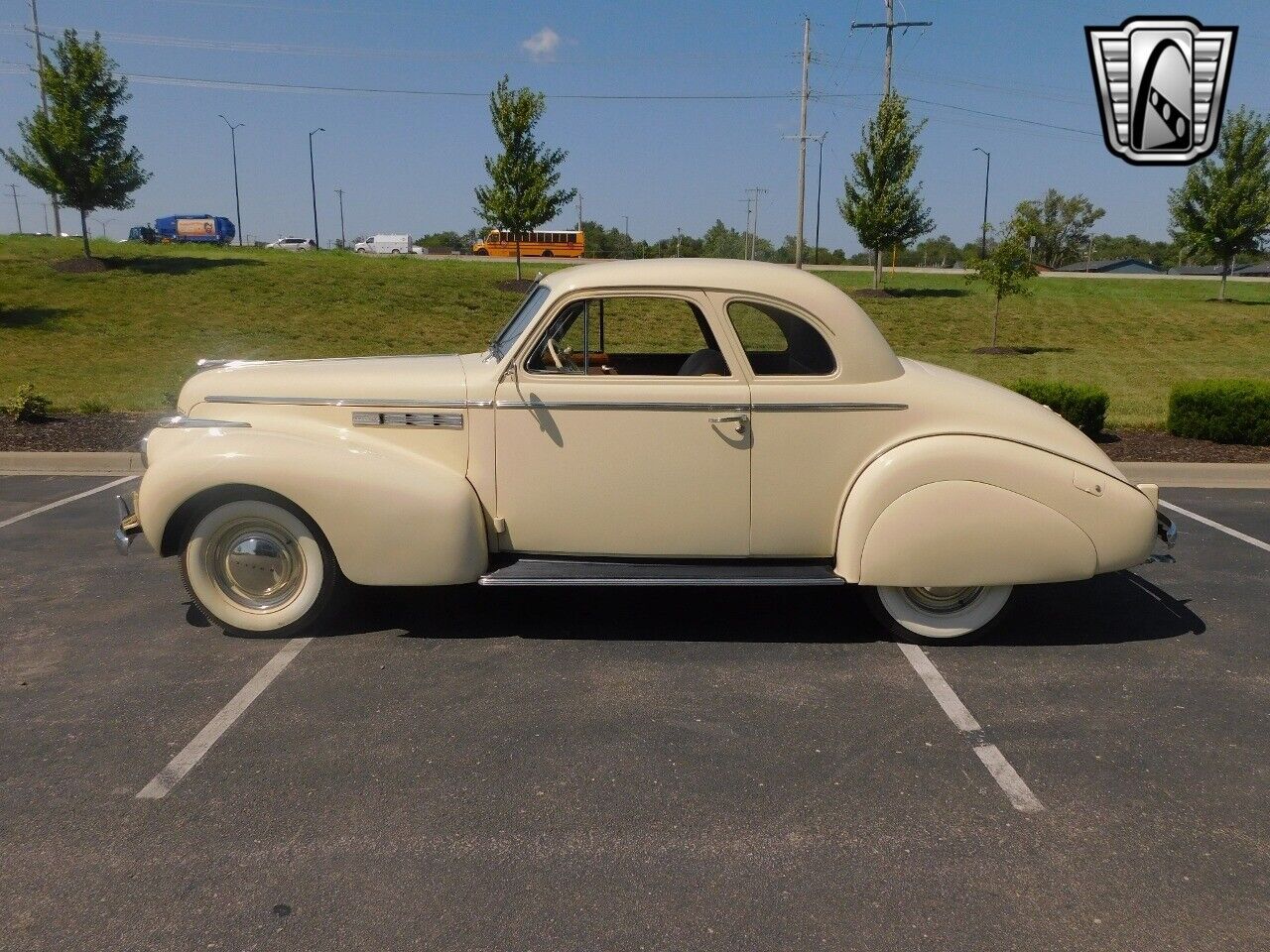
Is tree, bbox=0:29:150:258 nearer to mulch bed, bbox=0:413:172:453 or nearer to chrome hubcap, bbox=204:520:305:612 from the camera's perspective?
mulch bed, bbox=0:413:172:453

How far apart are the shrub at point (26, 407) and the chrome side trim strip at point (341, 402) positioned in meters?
6.98

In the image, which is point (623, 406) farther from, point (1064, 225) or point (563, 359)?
point (1064, 225)

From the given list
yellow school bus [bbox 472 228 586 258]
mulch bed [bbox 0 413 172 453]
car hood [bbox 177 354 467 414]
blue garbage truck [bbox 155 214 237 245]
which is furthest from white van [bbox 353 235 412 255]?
car hood [bbox 177 354 467 414]

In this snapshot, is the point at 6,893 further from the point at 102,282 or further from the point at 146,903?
the point at 102,282

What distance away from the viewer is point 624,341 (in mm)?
4773

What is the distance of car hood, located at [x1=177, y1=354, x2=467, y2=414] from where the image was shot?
→ 494 cm

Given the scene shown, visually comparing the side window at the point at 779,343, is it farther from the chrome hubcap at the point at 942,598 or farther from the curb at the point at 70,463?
the curb at the point at 70,463

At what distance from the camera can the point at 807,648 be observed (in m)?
4.97

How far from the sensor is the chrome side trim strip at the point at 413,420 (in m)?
4.88

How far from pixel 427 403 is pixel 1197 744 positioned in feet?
12.1

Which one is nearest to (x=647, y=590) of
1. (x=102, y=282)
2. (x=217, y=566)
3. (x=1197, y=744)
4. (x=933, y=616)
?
(x=933, y=616)

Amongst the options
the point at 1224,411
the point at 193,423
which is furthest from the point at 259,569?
the point at 1224,411

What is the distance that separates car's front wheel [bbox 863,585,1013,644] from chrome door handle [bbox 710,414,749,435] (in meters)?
1.07

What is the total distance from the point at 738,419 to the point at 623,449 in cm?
57
